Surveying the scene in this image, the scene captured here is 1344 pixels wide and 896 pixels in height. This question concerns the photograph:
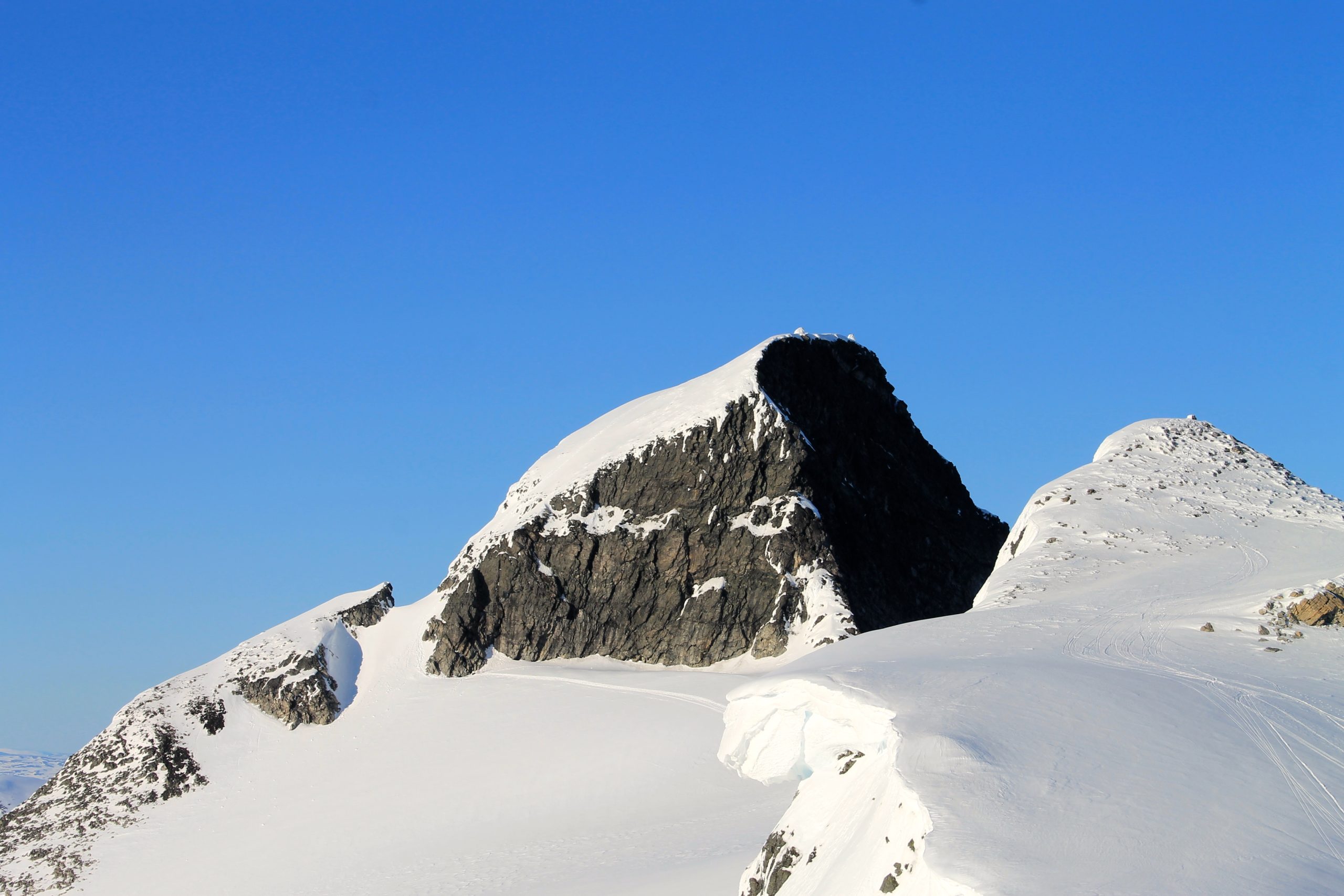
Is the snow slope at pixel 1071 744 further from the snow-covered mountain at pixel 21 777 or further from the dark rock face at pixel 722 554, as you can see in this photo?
the snow-covered mountain at pixel 21 777

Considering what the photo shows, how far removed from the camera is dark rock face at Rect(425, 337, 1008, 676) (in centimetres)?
4888

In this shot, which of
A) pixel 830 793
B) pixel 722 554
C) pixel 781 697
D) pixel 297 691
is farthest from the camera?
pixel 297 691

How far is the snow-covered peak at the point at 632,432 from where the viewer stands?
51.8 metres

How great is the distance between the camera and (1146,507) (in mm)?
34000

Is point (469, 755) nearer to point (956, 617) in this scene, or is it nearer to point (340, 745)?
point (340, 745)

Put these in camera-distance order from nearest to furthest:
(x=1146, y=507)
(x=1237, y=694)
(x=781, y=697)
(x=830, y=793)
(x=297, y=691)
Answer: (x=830, y=793), (x=781, y=697), (x=1237, y=694), (x=1146, y=507), (x=297, y=691)

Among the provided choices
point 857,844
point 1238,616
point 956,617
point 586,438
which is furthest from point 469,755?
point 857,844

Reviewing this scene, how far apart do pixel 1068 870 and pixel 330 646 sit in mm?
46921

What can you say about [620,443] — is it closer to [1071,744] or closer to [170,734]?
[170,734]

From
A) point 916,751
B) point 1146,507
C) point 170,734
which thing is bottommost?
point 916,751

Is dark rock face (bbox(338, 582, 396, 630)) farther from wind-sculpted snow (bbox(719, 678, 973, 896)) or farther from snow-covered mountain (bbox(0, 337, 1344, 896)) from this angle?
wind-sculpted snow (bbox(719, 678, 973, 896))

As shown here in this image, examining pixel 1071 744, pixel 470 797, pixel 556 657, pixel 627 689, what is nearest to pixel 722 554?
pixel 627 689

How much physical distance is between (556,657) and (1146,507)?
25787 millimetres

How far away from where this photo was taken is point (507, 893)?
33750 millimetres
